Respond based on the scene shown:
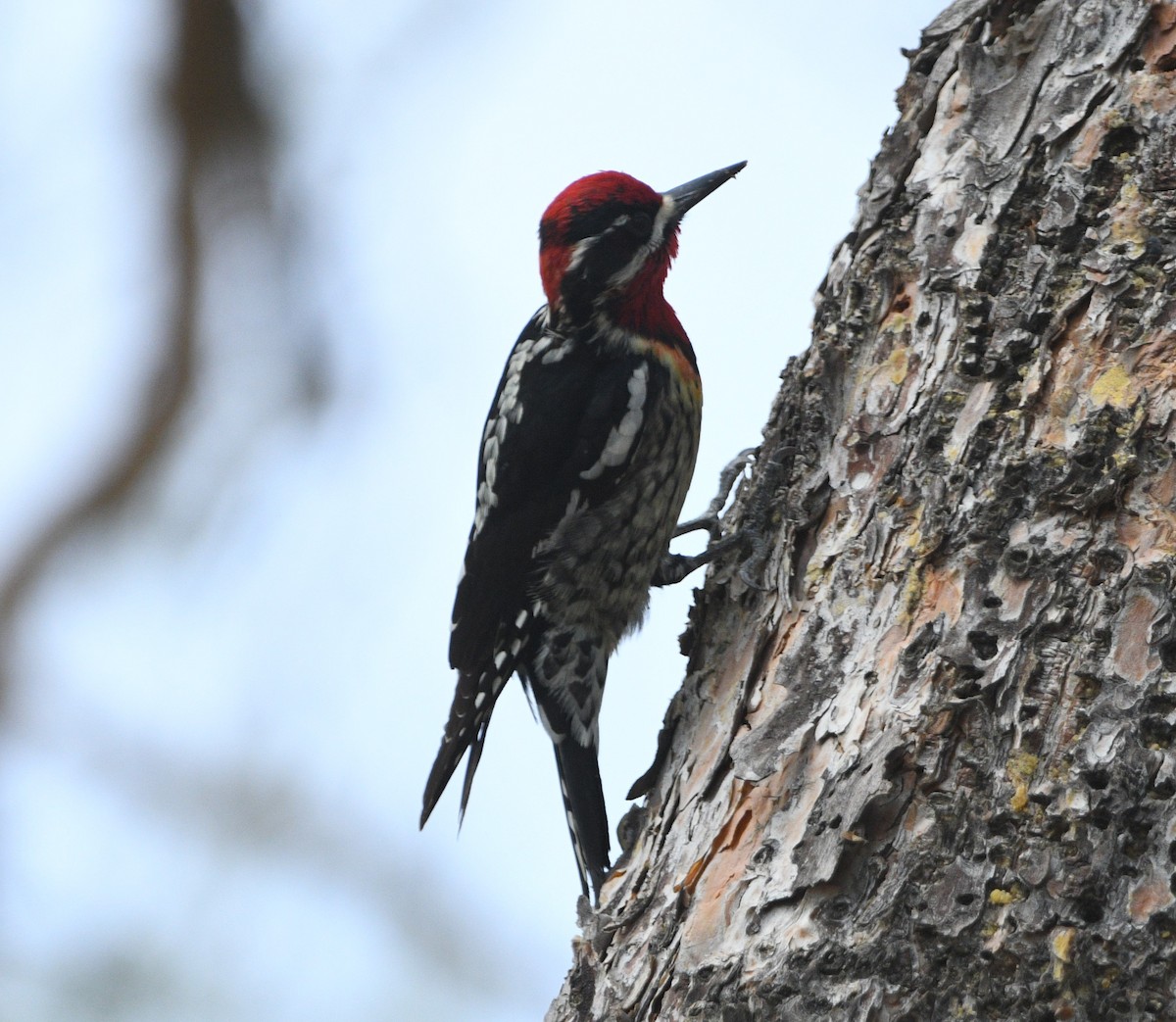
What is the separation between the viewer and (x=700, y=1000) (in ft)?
7.50

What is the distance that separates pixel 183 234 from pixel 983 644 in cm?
156

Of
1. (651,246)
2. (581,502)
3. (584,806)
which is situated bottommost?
(584,806)

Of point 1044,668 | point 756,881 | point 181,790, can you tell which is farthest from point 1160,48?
point 181,790

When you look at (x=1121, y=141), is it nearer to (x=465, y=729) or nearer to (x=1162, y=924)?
(x=1162, y=924)

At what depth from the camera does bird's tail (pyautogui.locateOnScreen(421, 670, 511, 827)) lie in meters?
3.62

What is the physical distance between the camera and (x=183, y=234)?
226cm

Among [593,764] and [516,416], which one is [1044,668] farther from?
[516,416]

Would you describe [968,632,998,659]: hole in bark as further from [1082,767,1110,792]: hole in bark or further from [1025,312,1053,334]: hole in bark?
[1025,312,1053,334]: hole in bark

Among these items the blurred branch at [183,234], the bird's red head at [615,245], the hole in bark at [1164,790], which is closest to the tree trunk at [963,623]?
the hole in bark at [1164,790]

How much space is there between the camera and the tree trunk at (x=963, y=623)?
2111 millimetres

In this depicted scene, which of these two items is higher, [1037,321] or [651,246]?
[651,246]

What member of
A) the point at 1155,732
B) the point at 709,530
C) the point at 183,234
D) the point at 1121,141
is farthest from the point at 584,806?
the point at 1121,141

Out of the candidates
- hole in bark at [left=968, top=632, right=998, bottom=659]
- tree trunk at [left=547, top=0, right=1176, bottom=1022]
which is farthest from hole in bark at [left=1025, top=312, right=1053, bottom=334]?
hole in bark at [left=968, top=632, right=998, bottom=659]

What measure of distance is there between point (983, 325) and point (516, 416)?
167 cm
